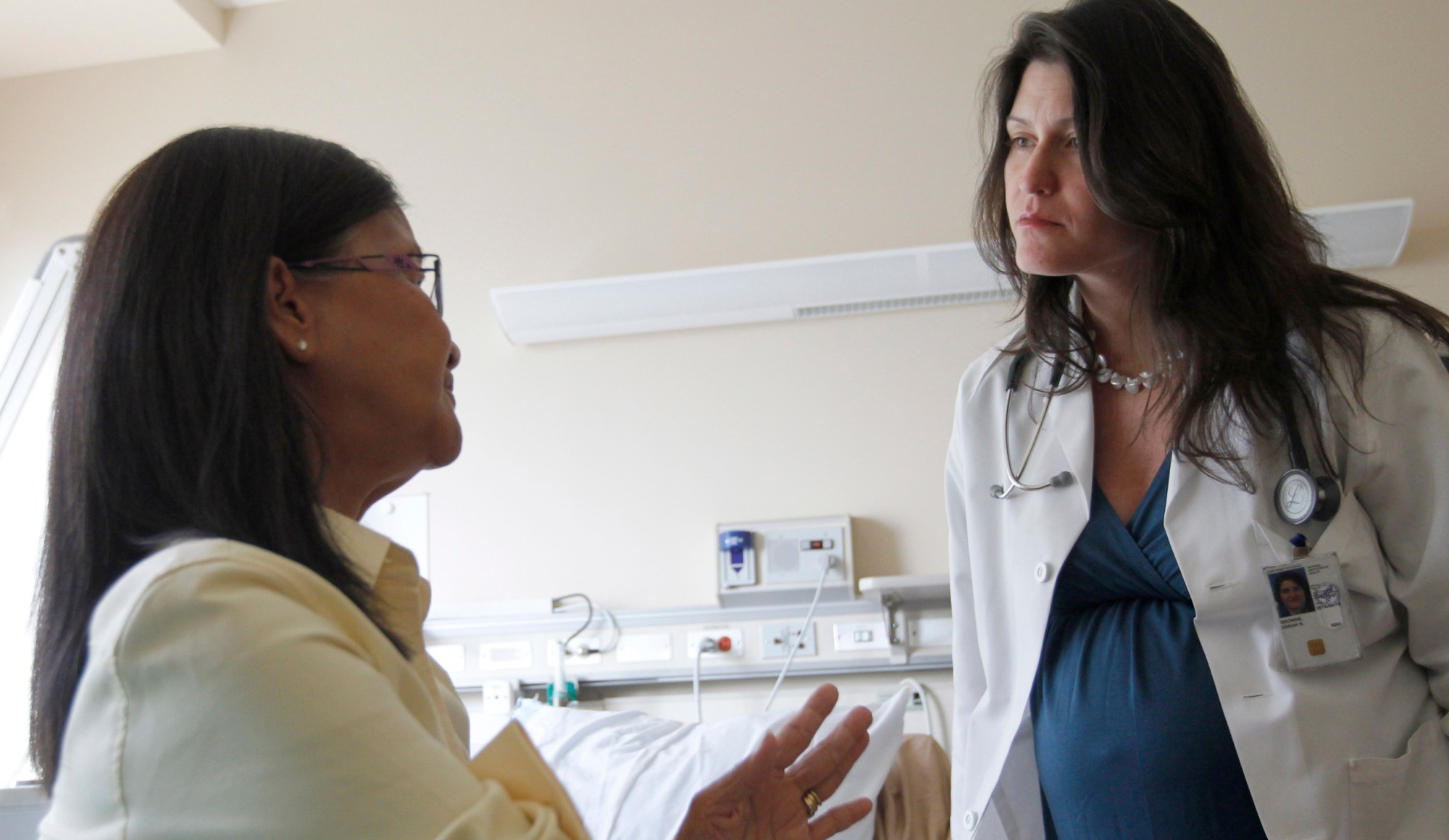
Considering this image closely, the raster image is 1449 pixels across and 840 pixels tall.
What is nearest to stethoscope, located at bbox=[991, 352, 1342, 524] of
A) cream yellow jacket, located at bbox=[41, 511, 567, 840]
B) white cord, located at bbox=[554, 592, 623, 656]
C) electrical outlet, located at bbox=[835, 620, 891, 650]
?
cream yellow jacket, located at bbox=[41, 511, 567, 840]

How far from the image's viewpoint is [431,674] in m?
0.98

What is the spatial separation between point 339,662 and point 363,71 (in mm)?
3375

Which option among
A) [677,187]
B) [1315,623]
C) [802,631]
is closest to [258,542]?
[1315,623]

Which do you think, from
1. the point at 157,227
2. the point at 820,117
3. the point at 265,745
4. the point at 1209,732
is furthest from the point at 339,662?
the point at 820,117

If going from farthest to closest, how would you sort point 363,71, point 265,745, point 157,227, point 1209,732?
point 363,71 < point 1209,732 < point 157,227 < point 265,745

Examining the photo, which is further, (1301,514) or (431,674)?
(1301,514)

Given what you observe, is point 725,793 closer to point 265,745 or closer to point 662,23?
point 265,745

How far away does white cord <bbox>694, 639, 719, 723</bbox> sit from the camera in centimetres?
298

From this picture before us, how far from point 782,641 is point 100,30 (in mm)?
2933

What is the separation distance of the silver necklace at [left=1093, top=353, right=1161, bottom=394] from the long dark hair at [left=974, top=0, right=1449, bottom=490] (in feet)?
0.10

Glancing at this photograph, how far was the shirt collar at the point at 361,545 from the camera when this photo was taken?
2.97ft

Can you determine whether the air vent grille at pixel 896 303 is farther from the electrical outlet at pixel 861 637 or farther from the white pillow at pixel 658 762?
the white pillow at pixel 658 762

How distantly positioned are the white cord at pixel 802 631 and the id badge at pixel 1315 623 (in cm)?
181

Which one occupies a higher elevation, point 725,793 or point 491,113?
point 491,113
